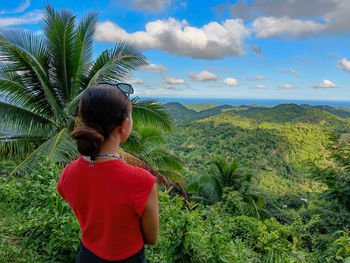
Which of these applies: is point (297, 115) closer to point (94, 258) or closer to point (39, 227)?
point (39, 227)

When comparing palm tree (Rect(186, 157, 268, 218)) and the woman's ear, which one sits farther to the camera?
palm tree (Rect(186, 157, 268, 218))

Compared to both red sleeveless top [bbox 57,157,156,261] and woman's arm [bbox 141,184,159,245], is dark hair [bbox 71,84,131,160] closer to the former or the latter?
red sleeveless top [bbox 57,157,156,261]

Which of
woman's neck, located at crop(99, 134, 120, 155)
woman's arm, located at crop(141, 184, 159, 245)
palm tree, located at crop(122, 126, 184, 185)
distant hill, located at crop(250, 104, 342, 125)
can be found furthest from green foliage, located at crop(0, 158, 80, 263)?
distant hill, located at crop(250, 104, 342, 125)

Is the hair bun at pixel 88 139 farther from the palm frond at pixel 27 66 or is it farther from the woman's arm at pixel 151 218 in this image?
the palm frond at pixel 27 66

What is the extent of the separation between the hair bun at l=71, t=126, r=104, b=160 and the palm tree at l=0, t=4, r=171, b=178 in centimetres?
375

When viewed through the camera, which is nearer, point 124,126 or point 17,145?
point 124,126

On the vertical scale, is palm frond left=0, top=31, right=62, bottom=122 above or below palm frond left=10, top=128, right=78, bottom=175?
above

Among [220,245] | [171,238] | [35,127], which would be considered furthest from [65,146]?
[220,245]

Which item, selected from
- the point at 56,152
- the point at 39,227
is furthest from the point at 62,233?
the point at 56,152

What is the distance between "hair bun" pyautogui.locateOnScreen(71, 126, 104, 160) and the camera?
0.98 metres

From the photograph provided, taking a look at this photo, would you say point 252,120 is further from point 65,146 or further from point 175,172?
point 65,146

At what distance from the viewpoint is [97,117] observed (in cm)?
101

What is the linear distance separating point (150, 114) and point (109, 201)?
16.4ft

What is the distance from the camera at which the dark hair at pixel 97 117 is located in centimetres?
98
